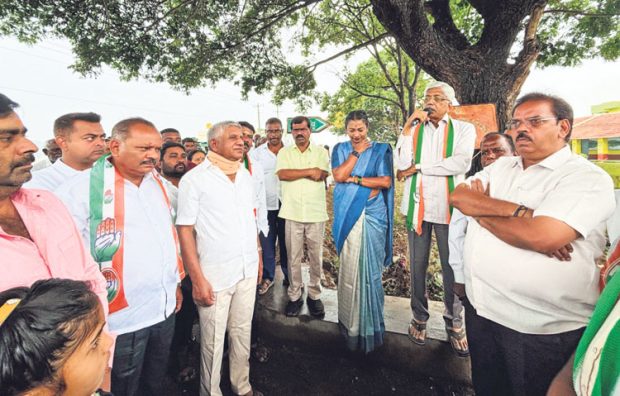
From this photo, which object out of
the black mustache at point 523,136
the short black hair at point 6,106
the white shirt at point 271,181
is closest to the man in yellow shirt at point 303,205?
the white shirt at point 271,181

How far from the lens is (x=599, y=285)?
1.39 m

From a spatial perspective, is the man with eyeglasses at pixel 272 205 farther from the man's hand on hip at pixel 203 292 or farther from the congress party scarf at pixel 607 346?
the congress party scarf at pixel 607 346

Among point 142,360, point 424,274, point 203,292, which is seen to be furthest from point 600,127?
point 142,360

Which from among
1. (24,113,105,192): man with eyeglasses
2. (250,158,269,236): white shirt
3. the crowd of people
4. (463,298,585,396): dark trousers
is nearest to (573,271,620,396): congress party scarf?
the crowd of people

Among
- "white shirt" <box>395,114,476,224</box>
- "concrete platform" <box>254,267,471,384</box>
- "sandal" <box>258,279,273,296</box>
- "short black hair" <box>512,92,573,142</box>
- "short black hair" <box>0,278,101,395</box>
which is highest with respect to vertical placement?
"short black hair" <box>512,92,573,142</box>

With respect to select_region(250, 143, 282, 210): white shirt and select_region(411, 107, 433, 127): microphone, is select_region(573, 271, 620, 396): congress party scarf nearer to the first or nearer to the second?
select_region(411, 107, 433, 127): microphone

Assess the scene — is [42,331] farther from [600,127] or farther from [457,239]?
[600,127]

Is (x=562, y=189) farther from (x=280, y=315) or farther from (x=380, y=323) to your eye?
(x=280, y=315)

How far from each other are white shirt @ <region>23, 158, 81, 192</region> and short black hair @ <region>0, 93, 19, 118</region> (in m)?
1.13

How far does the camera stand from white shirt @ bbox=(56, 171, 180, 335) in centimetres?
165

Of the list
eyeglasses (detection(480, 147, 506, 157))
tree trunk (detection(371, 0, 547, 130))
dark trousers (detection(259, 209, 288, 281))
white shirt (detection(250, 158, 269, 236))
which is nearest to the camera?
eyeglasses (detection(480, 147, 506, 157))

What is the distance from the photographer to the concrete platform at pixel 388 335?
2658 mm

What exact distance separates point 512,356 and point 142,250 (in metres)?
2.12

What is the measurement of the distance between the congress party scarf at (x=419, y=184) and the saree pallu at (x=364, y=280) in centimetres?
26
